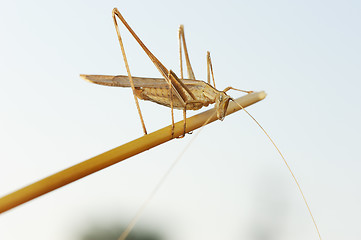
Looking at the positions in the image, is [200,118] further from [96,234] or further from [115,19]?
[96,234]

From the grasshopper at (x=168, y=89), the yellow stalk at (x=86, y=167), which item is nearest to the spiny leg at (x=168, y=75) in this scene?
the grasshopper at (x=168, y=89)

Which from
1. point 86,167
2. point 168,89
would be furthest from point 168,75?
point 86,167

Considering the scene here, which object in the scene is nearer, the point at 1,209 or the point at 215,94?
the point at 1,209

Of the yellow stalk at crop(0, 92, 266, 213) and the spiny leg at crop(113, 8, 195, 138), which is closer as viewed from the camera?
the yellow stalk at crop(0, 92, 266, 213)

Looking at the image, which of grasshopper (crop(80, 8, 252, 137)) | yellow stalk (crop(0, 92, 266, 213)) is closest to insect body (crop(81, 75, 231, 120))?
grasshopper (crop(80, 8, 252, 137))

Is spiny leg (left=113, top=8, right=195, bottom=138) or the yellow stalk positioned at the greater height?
spiny leg (left=113, top=8, right=195, bottom=138)

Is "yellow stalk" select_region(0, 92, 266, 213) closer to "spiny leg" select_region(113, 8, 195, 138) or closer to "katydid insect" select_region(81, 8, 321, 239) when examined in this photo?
"katydid insect" select_region(81, 8, 321, 239)

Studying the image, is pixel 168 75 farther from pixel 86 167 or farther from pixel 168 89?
pixel 86 167

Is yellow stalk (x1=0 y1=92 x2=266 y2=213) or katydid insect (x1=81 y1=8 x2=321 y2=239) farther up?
katydid insect (x1=81 y1=8 x2=321 y2=239)

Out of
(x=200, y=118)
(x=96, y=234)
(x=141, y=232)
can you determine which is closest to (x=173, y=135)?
(x=200, y=118)

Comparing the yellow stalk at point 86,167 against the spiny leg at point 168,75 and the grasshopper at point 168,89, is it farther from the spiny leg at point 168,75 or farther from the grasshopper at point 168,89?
the spiny leg at point 168,75

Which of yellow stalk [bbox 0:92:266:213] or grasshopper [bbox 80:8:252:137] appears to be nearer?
yellow stalk [bbox 0:92:266:213]
